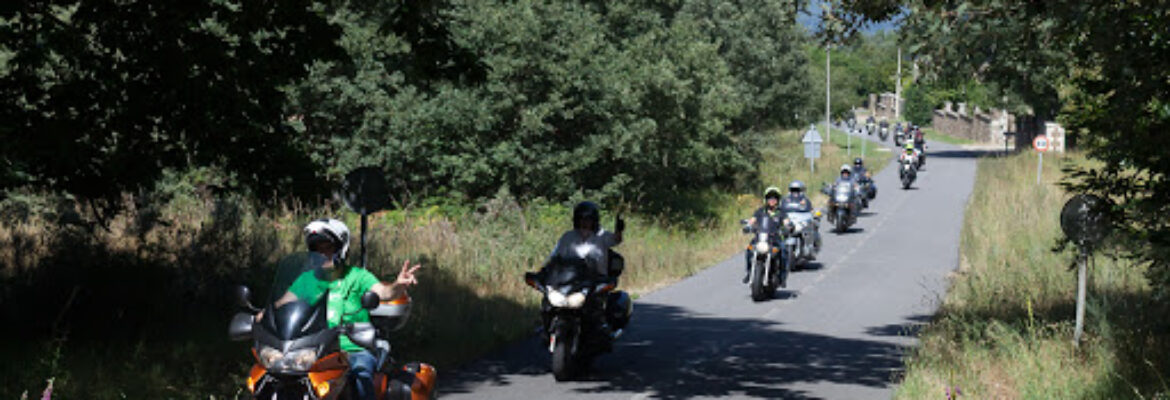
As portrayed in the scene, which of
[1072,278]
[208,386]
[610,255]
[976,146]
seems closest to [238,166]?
[208,386]

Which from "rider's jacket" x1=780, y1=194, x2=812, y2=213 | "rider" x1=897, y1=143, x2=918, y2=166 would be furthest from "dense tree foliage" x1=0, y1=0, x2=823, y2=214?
"rider's jacket" x1=780, y1=194, x2=812, y2=213

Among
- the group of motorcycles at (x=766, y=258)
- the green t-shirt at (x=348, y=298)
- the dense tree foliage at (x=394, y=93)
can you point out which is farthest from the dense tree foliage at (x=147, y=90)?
the group of motorcycles at (x=766, y=258)

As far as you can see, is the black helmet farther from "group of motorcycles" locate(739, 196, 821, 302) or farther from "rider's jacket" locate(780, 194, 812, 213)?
"rider's jacket" locate(780, 194, 812, 213)

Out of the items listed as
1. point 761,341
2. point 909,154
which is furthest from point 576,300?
point 909,154

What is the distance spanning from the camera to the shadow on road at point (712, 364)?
11.4 metres

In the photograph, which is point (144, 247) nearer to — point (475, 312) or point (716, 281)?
point (475, 312)

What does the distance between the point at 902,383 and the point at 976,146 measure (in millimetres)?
80557

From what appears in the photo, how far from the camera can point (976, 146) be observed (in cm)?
8731

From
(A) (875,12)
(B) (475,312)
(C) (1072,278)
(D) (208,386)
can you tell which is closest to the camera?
(D) (208,386)

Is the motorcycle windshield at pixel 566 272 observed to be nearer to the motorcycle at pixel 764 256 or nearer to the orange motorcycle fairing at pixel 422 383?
the orange motorcycle fairing at pixel 422 383

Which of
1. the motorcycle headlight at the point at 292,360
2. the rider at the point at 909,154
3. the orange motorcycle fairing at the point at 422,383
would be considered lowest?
the orange motorcycle fairing at the point at 422,383

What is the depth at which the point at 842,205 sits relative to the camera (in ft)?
108

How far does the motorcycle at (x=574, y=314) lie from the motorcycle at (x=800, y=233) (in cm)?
1061

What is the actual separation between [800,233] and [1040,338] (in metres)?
11.7
